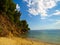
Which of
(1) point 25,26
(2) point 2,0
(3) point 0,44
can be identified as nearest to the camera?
(3) point 0,44

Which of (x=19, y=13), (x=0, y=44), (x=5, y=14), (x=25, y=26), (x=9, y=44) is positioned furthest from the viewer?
(x=25, y=26)

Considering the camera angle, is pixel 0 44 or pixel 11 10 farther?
pixel 11 10

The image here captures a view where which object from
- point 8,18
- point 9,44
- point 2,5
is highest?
point 2,5

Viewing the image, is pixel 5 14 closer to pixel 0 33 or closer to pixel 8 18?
pixel 8 18

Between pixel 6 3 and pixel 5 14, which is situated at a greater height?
pixel 6 3

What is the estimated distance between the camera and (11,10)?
59531 millimetres

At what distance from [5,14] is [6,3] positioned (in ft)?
14.3

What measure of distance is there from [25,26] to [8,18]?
Result: 41.7 m

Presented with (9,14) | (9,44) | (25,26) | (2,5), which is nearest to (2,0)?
(2,5)

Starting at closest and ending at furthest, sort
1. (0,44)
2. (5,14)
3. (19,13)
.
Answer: (0,44), (5,14), (19,13)

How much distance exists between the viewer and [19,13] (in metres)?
70.8

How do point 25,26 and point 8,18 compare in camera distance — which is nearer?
point 8,18

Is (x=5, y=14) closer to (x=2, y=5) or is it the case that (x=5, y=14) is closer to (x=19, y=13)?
(x=2, y=5)

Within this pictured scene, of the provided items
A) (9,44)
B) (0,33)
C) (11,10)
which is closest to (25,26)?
(11,10)
